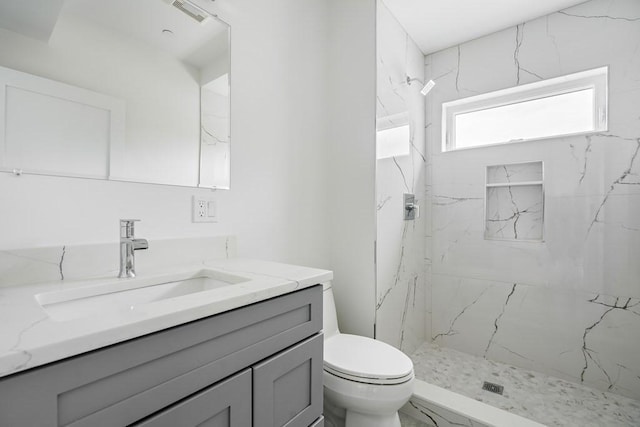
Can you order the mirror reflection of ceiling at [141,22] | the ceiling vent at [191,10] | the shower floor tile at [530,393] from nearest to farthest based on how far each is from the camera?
the mirror reflection of ceiling at [141,22] → the ceiling vent at [191,10] → the shower floor tile at [530,393]

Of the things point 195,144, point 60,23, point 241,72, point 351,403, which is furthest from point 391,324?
point 60,23

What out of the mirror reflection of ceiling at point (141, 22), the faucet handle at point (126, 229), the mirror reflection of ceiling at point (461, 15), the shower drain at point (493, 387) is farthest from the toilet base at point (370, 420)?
the mirror reflection of ceiling at point (461, 15)

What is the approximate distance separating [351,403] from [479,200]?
65.6 inches

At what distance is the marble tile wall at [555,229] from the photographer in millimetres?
1737

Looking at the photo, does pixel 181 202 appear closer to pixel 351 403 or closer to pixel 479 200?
pixel 351 403

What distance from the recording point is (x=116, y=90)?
41.6 inches

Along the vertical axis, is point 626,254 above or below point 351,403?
above

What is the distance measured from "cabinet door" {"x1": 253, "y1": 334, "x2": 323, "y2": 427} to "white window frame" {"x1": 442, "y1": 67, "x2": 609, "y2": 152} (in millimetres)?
1966

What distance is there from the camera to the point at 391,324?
1944mm

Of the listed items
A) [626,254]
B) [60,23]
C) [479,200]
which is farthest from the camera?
[479,200]

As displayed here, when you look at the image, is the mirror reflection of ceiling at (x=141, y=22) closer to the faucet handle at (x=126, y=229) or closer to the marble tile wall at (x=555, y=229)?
the faucet handle at (x=126, y=229)

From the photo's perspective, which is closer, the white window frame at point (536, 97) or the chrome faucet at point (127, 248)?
the chrome faucet at point (127, 248)

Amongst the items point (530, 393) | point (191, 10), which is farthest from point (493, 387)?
point (191, 10)

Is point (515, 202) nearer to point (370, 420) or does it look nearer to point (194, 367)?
point (370, 420)
